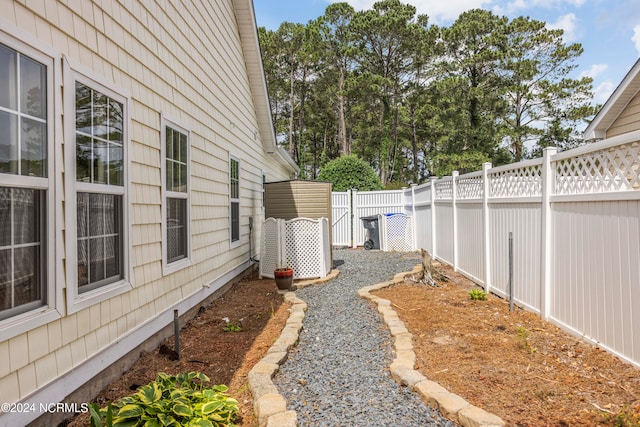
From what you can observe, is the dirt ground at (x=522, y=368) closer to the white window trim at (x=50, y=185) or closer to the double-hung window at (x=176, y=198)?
the white window trim at (x=50, y=185)

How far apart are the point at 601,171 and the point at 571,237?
70 centimetres

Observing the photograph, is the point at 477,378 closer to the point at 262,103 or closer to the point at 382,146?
the point at 262,103

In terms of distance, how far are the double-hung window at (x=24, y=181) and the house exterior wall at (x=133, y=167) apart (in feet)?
0.14

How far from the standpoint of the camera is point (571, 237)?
4.12 m

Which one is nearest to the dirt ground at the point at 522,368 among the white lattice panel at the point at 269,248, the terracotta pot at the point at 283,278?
the terracotta pot at the point at 283,278

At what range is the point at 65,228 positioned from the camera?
2803mm

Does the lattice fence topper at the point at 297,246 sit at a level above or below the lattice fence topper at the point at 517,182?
below

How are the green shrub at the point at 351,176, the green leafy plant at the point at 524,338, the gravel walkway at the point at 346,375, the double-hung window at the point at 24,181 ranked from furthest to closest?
the green shrub at the point at 351,176 → the green leafy plant at the point at 524,338 → the gravel walkway at the point at 346,375 → the double-hung window at the point at 24,181

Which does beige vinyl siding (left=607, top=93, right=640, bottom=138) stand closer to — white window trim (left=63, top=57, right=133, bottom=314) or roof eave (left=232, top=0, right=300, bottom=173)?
roof eave (left=232, top=0, right=300, bottom=173)

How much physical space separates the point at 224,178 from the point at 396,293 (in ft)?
11.7

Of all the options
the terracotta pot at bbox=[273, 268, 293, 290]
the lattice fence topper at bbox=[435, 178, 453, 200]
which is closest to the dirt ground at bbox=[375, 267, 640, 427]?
the terracotta pot at bbox=[273, 268, 293, 290]

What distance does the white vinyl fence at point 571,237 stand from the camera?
3326mm

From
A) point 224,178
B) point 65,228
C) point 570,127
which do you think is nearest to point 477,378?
point 65,228

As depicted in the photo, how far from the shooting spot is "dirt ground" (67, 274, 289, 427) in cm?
330
